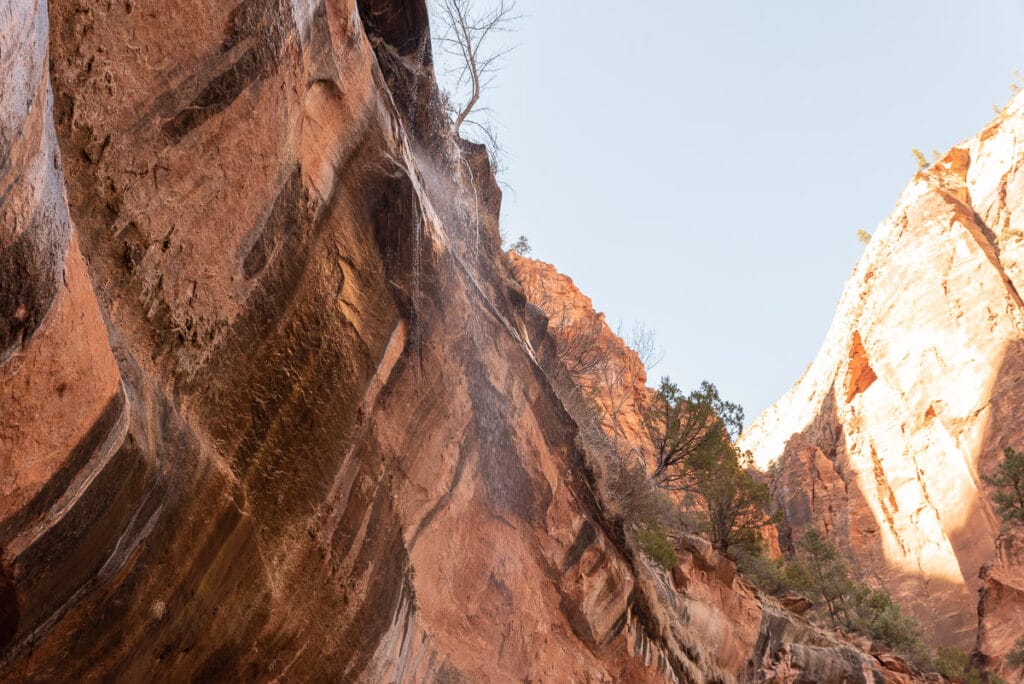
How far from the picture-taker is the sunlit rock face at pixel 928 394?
29547 mm

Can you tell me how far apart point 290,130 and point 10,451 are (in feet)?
10.5

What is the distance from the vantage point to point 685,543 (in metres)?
16.0

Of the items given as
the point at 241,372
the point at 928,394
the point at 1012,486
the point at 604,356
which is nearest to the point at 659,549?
the point at 604,356

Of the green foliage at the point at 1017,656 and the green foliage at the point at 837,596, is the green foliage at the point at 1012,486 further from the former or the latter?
the green foliage at the point at 1017,656

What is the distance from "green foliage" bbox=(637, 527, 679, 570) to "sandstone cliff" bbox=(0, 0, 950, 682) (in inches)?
232

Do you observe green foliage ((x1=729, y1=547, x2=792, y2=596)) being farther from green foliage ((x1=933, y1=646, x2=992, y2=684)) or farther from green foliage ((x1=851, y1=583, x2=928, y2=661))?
green foliage ((x1=933, y1=646, x2=992, y2=684))

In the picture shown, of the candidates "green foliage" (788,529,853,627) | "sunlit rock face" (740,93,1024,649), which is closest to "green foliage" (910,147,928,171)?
"sunlit rock face" (740,93,1024,649)

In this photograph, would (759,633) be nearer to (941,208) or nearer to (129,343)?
(129,343)

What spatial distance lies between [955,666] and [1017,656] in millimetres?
1791

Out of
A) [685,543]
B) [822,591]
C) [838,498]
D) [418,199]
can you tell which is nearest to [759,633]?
[685,543]

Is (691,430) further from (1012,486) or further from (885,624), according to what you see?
(1012,486)

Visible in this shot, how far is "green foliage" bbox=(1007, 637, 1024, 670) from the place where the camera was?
67.9 feet

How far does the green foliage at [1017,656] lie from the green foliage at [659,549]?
11.9 metres

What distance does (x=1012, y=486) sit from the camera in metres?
26.4
